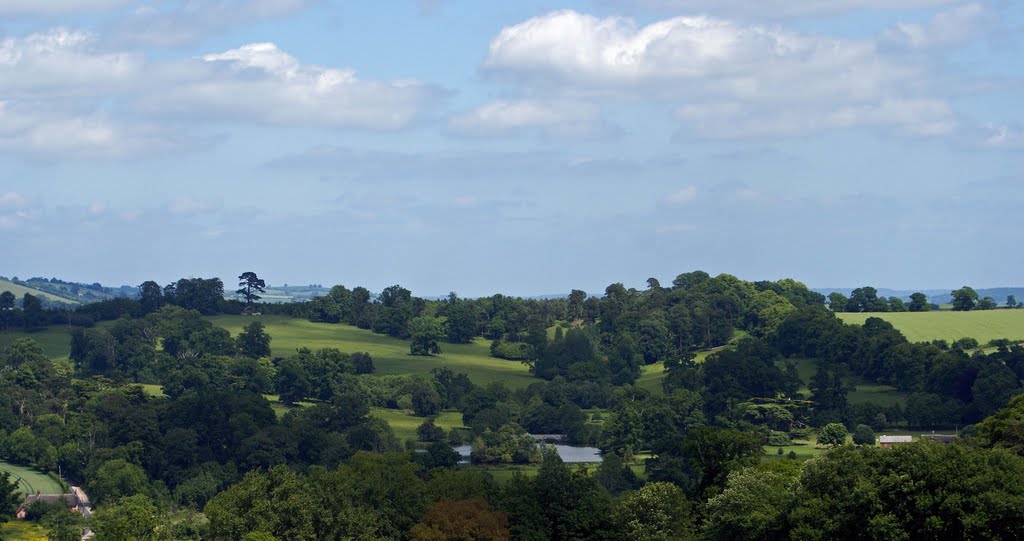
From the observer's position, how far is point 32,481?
12012 cm

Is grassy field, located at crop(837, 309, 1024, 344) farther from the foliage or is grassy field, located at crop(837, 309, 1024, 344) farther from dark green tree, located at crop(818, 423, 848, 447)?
the foliage

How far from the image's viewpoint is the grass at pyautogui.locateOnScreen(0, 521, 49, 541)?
9219cm

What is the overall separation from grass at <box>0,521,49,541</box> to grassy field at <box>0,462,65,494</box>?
39.4ft

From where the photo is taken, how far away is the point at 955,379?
15200 centimetres

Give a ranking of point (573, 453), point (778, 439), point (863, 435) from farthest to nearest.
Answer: point (573, 453), point (778, 439), point (863, 435)

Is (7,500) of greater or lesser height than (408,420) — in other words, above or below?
below

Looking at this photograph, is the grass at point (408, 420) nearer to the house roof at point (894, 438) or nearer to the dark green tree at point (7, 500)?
the house roof at point (894, 438)

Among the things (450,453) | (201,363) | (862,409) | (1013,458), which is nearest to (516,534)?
(1013,458)

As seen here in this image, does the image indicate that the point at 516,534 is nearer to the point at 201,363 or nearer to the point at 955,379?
the point at 955,379

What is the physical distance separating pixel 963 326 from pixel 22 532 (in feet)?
467

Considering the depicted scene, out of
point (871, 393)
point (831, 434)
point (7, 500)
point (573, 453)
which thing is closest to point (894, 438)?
point (831, 434)

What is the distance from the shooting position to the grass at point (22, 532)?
9219cm

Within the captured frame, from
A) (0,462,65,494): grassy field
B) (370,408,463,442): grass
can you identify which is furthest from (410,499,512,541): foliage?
(370,408,463,442): grass

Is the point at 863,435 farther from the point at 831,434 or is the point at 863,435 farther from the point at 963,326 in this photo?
the point at 963,326
